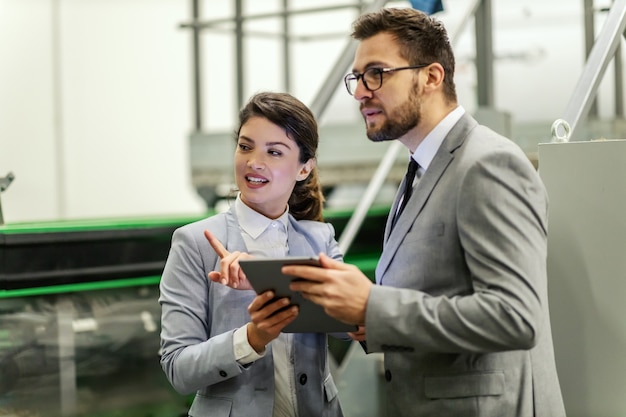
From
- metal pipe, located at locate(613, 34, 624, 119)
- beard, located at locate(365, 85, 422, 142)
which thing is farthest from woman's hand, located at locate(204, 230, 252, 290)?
metal pipe, located at locate(613, 34, 624, 119)

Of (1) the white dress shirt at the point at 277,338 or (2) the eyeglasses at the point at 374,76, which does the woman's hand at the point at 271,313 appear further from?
(2) the eyeglasses at the point at 374,76

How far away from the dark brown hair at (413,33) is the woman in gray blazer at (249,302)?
36 centimetres

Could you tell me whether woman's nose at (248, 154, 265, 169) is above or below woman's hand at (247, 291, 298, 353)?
above

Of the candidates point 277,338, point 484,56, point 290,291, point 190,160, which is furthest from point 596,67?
point 190,160

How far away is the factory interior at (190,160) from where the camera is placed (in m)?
2.67

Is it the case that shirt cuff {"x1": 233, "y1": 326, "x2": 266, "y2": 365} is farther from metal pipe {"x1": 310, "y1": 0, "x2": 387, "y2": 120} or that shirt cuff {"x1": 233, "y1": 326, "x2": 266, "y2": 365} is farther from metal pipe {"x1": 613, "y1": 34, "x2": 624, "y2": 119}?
metal pipe {"x1": 613, "y1": 34, "x2": 624, "y2": 119}

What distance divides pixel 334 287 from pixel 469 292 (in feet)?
1.05

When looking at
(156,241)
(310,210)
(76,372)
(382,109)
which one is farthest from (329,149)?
(382,109)

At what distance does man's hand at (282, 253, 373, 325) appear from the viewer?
1944 mm

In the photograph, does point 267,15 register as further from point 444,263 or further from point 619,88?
point 444,263

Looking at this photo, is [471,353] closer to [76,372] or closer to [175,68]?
[76,372]

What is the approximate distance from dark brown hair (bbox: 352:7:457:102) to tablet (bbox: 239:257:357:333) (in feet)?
1.94

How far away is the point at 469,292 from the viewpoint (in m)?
2.05

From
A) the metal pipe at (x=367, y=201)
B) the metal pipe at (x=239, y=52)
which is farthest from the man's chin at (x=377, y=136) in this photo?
the metal pipe at (x=239, y=52)
